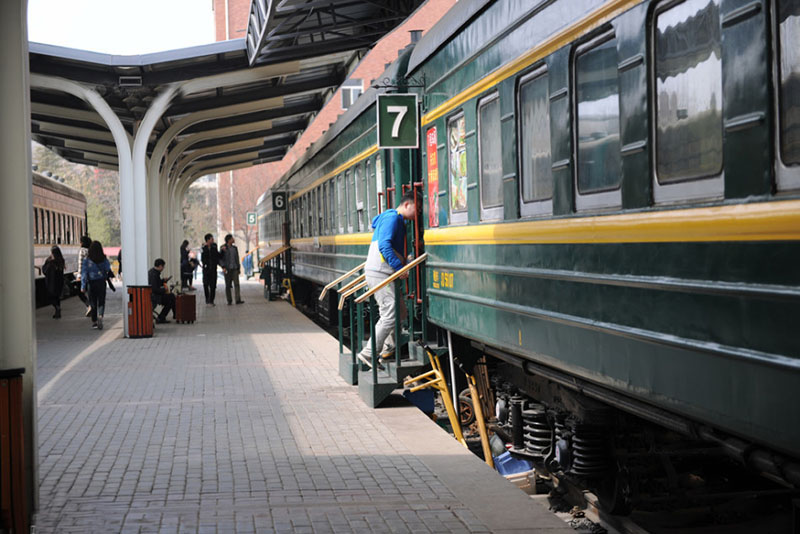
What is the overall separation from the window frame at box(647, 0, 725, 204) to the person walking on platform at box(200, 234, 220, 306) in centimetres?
2071

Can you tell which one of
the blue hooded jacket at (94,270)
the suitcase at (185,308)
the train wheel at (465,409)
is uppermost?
the blue hooded jacket at (94,270)

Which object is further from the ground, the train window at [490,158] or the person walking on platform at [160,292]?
the train window at [490,158]

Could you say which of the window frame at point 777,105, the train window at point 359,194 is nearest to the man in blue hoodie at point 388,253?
the train window at point 359,194

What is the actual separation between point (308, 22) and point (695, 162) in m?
12.6

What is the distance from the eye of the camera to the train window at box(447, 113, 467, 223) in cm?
837

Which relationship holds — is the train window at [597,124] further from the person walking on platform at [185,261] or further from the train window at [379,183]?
the person walking on platform at [185,261]

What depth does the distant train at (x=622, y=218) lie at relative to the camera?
3.87 metres

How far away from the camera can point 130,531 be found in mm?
5602

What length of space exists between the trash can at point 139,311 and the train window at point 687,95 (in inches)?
528

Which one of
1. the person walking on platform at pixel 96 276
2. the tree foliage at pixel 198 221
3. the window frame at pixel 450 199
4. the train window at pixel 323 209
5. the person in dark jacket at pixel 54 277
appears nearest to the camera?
the window frame at pixel 450 199

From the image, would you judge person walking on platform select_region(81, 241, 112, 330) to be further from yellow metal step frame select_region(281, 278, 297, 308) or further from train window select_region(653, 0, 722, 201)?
train window select_region(653, 0, 722, 201)

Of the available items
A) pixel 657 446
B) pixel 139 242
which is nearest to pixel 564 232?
pixel 657 446

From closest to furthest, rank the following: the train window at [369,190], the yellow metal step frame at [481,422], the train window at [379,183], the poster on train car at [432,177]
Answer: the yellow metal step frame at [481,422], the poster on train car at [432,177], the train window at [379,183], the train window at [369,190]

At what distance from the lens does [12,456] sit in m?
5.32
